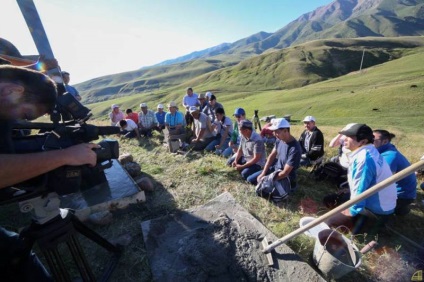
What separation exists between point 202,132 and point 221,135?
2.28 ft

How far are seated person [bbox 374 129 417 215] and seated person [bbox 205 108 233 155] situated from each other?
13.9 ft

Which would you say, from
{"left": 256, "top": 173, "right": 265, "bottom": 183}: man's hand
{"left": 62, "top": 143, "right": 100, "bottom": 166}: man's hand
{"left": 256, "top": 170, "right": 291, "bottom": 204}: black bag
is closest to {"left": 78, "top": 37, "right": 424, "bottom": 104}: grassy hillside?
{"left": 256, "top": 173, "right": 265, "bottom": 183}: man's hand

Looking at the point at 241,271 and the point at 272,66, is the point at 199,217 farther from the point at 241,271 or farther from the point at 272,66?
the point at 272,66

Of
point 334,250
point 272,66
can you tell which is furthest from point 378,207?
point 272,66

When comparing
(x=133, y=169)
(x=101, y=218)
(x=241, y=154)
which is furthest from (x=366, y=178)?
(x=133, y=169)

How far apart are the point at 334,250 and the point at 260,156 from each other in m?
2.80

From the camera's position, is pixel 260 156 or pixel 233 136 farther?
pixel 233 136

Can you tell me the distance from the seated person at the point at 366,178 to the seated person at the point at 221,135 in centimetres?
434

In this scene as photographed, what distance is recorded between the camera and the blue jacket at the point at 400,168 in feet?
13.8

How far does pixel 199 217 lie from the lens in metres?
4.09

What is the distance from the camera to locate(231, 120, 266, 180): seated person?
225 inches

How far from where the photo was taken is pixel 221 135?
8.40 m

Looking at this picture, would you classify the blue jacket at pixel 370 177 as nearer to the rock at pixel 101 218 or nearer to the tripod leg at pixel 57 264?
the tripod leg at pixel 57 264

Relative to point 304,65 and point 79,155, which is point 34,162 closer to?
point 79,155
